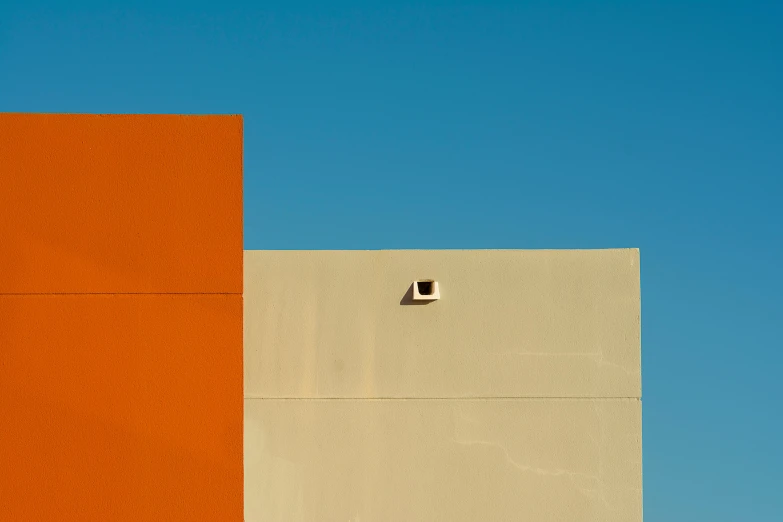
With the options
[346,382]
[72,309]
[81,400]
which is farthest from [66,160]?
[346,382]

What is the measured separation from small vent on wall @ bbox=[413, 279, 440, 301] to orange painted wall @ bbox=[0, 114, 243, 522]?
1.90 metres

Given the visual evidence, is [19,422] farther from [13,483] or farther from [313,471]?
[313,471]

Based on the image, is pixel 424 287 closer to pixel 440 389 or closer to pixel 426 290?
pixel 426 290

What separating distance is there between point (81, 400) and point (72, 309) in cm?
68

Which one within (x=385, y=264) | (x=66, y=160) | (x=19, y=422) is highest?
(x=66, y=160)

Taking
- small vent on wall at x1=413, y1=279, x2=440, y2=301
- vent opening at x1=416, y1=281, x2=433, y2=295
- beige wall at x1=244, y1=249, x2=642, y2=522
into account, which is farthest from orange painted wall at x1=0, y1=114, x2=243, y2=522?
vent opening at x1=416, y1=281, x2=433, y2=295

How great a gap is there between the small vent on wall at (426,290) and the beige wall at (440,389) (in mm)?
90

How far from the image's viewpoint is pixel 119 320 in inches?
280

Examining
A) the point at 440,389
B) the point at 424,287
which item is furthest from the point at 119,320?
the point at 440,389

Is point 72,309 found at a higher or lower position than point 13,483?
higher

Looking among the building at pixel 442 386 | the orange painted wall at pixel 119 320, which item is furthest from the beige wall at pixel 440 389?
the orange painted wall at pixel 119 320

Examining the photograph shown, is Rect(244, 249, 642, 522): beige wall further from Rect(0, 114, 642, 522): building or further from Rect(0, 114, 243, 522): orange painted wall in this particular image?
Rect(0, 114, 243, 522): orange painted wall

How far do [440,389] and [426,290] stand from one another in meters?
0.90

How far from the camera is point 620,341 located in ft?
28.4
